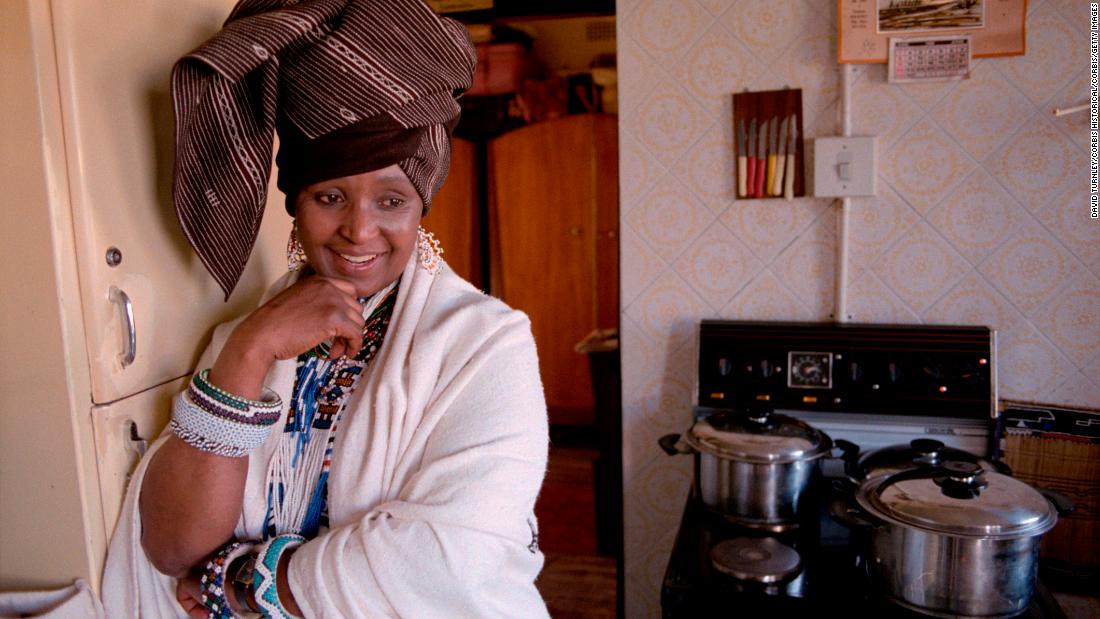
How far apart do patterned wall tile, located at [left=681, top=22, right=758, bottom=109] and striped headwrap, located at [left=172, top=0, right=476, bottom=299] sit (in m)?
0.82

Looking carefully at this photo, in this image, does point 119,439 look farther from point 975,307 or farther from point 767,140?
point 975,307

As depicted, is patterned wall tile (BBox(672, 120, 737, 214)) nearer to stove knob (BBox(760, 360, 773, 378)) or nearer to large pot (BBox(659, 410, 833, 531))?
stove knob (BBox(760, 360, 773, 378))

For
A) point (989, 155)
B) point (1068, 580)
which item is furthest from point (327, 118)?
point (1068, 580)

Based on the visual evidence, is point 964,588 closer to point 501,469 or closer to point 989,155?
point 501,469

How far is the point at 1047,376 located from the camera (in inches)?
60.1

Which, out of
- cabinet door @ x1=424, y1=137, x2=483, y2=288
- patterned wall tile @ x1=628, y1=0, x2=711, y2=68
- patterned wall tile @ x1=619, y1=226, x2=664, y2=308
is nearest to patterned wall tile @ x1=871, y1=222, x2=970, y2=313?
patterned wall tile @ x1=619, y1=226, x2=664, y2=308

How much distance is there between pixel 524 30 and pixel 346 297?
3.74m

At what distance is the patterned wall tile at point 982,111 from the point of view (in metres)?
1.50

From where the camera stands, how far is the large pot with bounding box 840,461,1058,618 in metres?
1.10

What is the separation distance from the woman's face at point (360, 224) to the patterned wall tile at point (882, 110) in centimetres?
101

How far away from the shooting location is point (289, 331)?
91 centimetres

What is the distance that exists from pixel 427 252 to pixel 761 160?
867 millimetres

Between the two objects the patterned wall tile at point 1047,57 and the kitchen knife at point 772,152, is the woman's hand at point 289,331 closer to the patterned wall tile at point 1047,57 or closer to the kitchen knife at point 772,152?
the kitchen knife at point 772,152

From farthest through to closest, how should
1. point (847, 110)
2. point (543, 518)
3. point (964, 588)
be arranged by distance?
point (543, 518) < point (847, 110) < point (964, 588)
